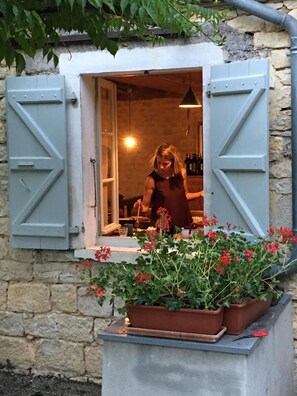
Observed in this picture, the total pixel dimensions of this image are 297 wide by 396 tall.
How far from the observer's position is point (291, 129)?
179 inches

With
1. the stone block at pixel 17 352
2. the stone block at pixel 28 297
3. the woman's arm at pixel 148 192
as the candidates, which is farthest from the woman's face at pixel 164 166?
the stone block at pixel 17 352

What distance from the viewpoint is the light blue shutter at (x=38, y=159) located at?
512 centimetres

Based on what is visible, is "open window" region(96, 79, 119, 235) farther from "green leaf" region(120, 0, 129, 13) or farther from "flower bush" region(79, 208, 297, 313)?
"green leaf" region(120, 0, 129, 13)

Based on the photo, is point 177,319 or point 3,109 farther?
point 3,109

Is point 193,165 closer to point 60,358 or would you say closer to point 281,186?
point 60,358

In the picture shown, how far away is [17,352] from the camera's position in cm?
555

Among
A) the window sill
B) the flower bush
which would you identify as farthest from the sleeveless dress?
the flower bush

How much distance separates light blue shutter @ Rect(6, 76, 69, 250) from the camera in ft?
16.8

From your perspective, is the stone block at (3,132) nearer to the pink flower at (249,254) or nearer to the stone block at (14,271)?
the stone block at (14,271)

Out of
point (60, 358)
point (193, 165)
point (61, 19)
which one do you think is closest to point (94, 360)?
point (60, 358)

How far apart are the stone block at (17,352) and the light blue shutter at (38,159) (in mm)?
887

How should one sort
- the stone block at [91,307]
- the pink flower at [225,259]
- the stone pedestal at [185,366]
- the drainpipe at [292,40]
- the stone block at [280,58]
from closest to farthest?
the stone pedestal at [185,366], the pink flower at [225,259], the drainpipe at [292,40], the stone block at [280,58], the stone block at [91,307]

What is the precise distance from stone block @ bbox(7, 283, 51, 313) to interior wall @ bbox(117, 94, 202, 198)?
5522 millimetres

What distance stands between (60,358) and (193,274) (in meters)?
2.40
